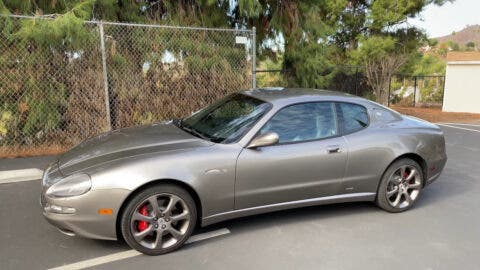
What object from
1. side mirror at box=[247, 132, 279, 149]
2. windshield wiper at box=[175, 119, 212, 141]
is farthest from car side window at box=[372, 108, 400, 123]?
windshield wiper at box=[175, 119, 212, 141]

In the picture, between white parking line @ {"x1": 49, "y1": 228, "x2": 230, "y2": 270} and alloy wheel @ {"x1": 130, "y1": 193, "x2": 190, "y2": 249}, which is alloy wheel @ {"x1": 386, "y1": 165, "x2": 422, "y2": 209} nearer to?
white parking line @ {"x1": 49, "y1": 228, "x2": 230, "y2": 270}

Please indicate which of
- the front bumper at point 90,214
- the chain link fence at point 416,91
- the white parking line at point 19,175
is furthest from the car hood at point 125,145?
the chain link fence at point 416,91

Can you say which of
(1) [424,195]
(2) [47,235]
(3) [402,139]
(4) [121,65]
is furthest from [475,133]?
(2) [47,235]

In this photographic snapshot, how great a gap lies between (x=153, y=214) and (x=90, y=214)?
529 mm

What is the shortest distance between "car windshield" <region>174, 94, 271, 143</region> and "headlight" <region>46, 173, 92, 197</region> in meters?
1.28

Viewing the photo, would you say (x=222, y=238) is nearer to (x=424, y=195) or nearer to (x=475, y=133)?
(x=424, y=195)

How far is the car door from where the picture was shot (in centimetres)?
416

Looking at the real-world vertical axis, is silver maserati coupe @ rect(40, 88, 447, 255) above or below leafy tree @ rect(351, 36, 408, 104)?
below

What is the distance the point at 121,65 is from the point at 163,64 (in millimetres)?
817

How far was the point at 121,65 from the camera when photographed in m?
7.81

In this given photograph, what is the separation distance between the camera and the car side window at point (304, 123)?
14.5 feet

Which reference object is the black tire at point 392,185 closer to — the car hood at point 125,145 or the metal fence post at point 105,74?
the car hood at point 125,145

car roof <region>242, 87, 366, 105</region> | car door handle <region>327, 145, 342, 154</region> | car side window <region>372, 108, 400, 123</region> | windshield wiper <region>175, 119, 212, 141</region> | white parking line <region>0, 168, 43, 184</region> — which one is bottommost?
white parking line <region>0, 168, 43, 184</region>

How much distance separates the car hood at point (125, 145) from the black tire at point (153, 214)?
16.1 inches
